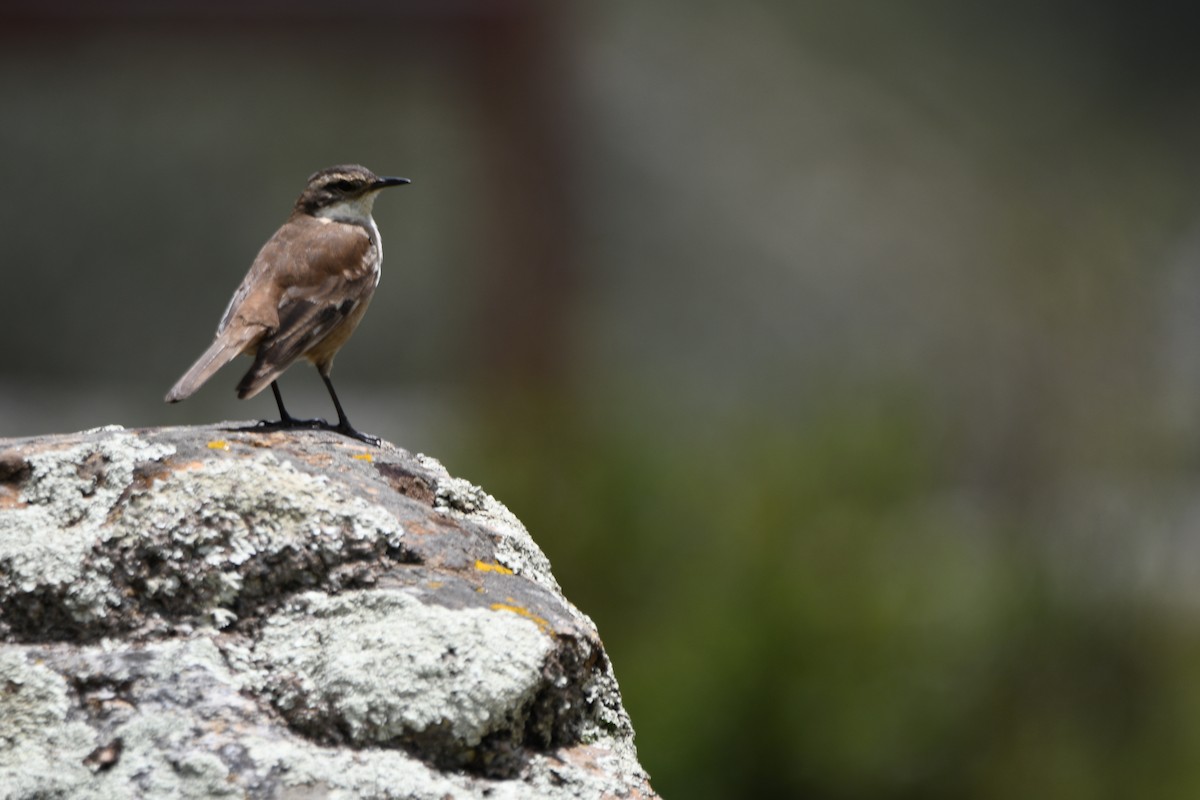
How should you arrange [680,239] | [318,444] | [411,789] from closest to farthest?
1. [411,789]
2. [318,444]
3. [680,239]

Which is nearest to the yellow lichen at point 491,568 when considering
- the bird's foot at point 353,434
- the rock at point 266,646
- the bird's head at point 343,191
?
the rock at point 266,646

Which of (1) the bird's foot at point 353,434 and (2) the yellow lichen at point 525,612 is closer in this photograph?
(2) the yellow lichen at point 525,612

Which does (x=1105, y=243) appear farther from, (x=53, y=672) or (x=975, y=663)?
(x=53, y=672)

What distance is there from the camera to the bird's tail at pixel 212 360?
448 cm

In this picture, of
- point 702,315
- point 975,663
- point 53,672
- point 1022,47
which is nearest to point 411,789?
point 53,672

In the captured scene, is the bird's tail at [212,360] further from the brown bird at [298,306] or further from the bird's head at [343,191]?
the bird's head at [343,191]

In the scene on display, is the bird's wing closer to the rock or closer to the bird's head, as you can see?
the bird's head

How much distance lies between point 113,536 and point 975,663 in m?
5.23

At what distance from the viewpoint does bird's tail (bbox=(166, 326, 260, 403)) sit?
448 centimetres

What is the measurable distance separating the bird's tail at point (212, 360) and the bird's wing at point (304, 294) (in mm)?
60

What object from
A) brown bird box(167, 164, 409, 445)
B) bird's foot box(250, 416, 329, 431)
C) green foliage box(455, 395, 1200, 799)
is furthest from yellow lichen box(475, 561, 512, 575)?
green foliage box(455, 395, 1200, 799)

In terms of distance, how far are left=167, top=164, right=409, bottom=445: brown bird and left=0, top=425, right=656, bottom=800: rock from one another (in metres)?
1.05

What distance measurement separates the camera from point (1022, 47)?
60.5 ft

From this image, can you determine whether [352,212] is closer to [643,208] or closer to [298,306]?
[298,306]
